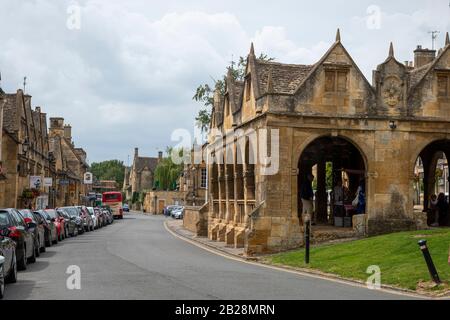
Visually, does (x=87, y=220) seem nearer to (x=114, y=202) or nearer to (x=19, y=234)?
(x=19, y=234)

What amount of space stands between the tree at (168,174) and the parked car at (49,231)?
3577 inches

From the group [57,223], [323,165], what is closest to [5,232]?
[57,223]

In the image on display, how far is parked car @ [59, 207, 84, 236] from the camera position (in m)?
39.9

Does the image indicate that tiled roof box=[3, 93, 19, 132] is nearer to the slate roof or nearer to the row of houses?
the row of houses

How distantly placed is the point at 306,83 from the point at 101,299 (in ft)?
57.9

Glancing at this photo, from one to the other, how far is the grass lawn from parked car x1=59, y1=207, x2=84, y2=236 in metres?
17.4

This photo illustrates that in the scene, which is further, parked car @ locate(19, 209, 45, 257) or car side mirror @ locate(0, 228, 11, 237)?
parked car @ locate(19, 209, 45, 257)

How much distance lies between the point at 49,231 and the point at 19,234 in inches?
422

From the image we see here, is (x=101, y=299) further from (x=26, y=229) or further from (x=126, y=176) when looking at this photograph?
(x=126, y=176)

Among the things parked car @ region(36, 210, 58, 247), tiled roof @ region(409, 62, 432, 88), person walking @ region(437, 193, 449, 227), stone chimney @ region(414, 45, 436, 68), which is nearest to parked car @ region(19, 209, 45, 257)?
parked car @ region(36, 210, 58, 247)

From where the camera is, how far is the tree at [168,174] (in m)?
123

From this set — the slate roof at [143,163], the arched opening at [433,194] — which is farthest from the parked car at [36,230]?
the slate roof at [143,163]

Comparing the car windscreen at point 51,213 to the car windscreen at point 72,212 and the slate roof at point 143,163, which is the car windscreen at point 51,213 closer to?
the car windscreen at point 72,212
